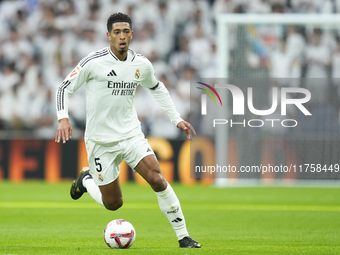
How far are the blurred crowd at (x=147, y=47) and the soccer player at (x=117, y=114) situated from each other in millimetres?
8179

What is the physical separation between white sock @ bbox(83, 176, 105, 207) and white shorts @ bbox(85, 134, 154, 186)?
38 centimetres

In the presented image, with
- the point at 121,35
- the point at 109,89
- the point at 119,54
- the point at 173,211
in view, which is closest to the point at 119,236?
the point at 173,211

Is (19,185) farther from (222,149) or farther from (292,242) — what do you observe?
(292,242)

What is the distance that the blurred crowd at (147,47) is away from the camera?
48.0 feet

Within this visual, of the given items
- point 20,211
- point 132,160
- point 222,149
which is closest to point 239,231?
point 132,160

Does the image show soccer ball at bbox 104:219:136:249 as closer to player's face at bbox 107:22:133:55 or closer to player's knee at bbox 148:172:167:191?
player's knee at bbox 148:172:167:191

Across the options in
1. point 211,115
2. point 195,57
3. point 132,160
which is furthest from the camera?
point 195,57

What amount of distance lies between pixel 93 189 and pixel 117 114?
4.11ft

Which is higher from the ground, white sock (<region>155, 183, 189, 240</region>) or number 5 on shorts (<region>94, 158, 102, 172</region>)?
number 5 on shorts (<region>94, 158, 102, 172</region>)

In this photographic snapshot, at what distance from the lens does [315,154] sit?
46.9 feet

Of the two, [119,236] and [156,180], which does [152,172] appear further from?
[119,236]

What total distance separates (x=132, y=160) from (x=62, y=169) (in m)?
9.20

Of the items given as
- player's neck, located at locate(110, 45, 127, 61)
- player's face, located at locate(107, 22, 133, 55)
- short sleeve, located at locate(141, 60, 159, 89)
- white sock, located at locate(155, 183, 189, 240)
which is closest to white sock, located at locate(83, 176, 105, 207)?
white sock, located at locate(155, 183, 189, 240)

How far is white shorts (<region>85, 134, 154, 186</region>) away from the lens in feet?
21.6
